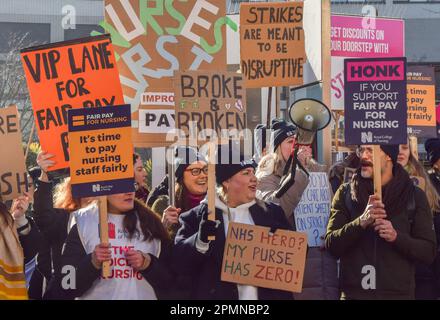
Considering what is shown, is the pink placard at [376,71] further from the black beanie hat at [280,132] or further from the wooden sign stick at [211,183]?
the wooden sign stick at [211,183]

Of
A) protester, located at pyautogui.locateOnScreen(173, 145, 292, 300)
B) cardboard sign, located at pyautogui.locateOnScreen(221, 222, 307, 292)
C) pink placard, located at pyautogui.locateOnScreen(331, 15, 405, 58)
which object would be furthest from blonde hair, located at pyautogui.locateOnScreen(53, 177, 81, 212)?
pink placard, located at pyautogui.locateOnScreen(331, 15, 405, 58)

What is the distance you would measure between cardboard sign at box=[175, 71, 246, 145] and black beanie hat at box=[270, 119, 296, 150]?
2.35 ft

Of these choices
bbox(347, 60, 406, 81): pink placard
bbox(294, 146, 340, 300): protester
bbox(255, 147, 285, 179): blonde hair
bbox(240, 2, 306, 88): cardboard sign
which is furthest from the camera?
bbox(240, 2, 306, 88): cardboard sign

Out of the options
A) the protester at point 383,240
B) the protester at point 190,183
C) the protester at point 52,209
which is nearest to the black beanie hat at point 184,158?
the protester at point 190,183

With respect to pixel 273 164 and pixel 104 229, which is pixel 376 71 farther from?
pixel 104 229

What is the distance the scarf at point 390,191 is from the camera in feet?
18.9

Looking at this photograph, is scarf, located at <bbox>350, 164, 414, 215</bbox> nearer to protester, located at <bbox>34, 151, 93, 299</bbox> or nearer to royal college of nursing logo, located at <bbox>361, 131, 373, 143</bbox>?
royal college of nursing logo, located at <bbox>361, 131, 373, 143</bbox>

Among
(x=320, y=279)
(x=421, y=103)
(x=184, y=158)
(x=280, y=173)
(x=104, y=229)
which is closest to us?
(x=104, y=229)

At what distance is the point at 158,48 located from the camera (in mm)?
7336

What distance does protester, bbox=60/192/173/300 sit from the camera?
17.5 feet

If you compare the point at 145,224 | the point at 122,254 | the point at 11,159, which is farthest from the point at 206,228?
the point at 11,159

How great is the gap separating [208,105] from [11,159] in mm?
1298

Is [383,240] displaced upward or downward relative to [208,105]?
downward
